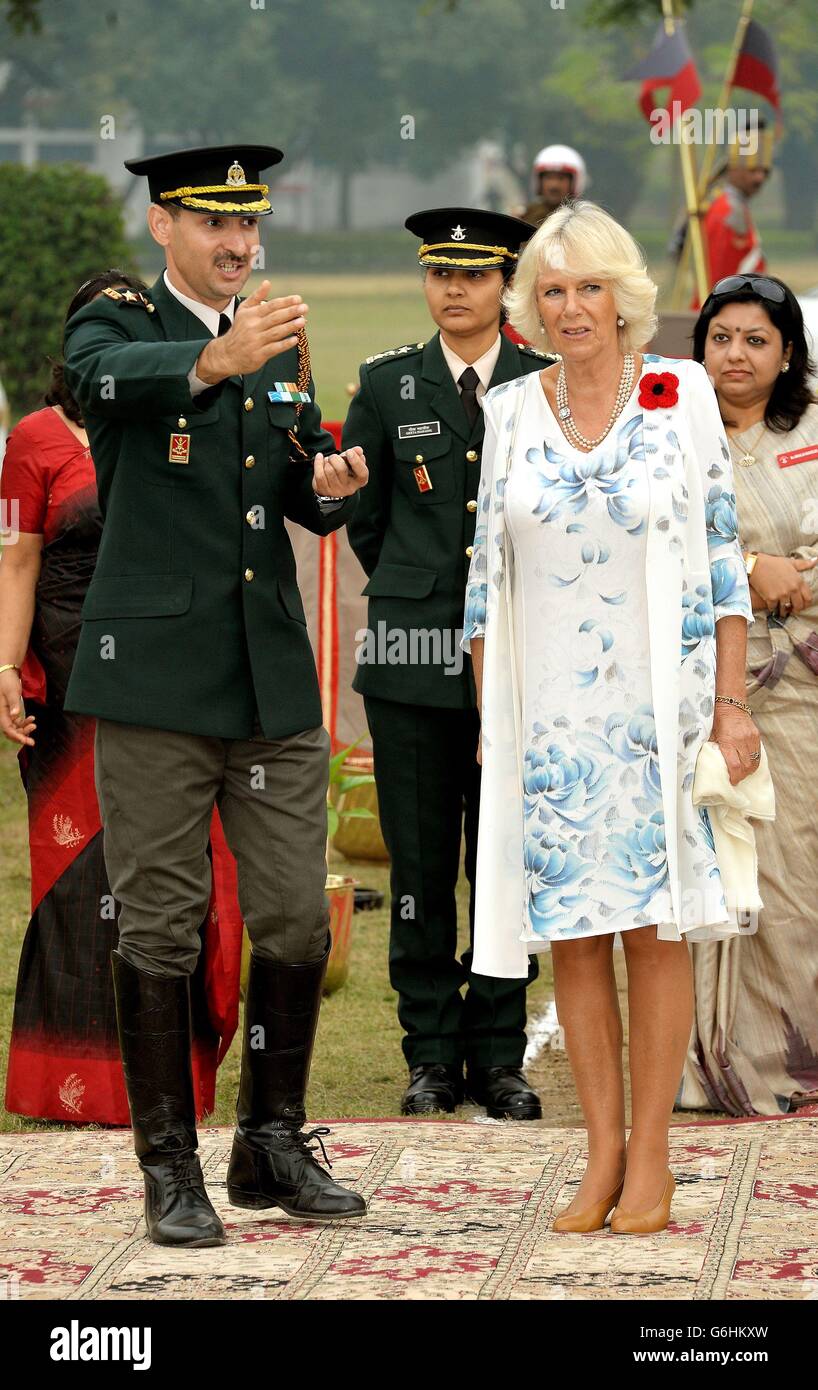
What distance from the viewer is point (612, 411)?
4.14m

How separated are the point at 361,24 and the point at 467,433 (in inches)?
2811

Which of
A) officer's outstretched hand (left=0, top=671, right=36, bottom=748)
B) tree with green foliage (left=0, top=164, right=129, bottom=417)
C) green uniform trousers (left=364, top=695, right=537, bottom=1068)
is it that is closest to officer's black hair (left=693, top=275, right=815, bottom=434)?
green uniform trousers (left=364, top=695, right=537, bottom=1068)

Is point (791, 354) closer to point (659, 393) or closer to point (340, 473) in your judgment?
point (659, 393)

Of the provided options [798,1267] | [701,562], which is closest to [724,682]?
[701,562]

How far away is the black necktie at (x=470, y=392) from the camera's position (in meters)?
5.43

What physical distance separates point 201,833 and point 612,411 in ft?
3.80

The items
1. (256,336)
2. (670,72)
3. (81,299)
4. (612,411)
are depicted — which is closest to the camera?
(256,336)

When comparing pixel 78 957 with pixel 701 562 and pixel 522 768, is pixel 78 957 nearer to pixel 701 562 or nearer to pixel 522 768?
pixel 522 768

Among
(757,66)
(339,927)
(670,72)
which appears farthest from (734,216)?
(339,927)

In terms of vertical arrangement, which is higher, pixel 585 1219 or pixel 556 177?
pixel 556 177

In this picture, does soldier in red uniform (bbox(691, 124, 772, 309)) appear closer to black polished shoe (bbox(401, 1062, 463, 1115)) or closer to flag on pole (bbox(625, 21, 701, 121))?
flag on pole (bbox(625, 21, 701, 121))

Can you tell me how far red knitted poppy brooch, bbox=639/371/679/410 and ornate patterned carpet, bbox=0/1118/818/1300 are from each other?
1615 mm

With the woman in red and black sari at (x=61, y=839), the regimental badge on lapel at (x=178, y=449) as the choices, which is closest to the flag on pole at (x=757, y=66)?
the woman in red and black sari at (x=61, y=839)

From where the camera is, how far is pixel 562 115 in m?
71.5
